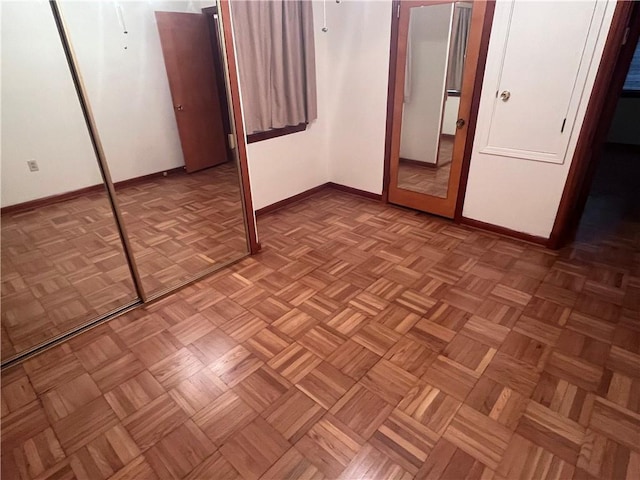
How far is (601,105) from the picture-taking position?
2.30 meters

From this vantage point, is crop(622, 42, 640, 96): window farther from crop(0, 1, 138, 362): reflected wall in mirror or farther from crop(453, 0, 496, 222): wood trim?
crop(0, 1, 138, 362): reflected wall in mirror

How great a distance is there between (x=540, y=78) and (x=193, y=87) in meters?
3.35

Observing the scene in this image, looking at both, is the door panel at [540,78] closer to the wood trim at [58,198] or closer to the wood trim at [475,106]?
the wood trim at [475,106]

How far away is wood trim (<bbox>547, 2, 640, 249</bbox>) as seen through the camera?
212cm

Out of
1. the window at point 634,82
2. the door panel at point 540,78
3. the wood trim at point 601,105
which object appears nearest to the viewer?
the wood trim at point 601,105

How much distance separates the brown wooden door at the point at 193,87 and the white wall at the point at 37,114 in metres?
1.16

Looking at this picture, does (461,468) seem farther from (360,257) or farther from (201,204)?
(201,204)

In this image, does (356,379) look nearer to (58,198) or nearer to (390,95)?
(390,95)

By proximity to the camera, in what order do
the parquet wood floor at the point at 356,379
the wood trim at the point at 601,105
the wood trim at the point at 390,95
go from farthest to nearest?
1. the wood trim at the point at 390,95
2. the wood trim at the point at 601,105
3. the parquet wood floor at the point at 356,379

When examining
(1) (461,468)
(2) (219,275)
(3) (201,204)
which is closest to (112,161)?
(3) (201,204)

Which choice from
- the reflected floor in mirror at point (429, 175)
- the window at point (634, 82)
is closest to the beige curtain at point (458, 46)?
the reflected floor in mirror at point (429, 175)

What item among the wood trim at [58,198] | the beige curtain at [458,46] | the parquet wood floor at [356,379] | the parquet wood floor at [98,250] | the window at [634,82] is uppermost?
the beige curtain at [458,46]

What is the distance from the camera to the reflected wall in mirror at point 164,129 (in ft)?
9.60

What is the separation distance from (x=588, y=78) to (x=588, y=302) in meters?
1.41
